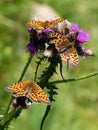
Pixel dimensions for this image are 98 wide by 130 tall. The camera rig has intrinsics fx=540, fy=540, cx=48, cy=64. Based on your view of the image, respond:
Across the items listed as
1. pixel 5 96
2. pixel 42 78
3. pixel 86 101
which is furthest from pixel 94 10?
pixel 42 78

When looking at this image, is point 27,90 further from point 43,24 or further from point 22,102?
point 43,24

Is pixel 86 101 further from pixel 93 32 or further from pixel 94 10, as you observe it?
pixel 94 10

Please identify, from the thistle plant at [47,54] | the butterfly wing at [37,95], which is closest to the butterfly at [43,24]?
the thistle plant at [47,54]

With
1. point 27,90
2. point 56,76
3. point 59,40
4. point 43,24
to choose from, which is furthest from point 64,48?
point 56,76

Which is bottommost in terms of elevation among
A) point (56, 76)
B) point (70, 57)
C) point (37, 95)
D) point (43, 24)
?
point (56, 76)

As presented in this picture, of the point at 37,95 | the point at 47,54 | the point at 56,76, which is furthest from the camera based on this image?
the point at 56,76

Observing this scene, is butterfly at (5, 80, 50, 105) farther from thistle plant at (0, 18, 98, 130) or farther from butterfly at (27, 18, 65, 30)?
butterfly at (27, 18, 65, 30)

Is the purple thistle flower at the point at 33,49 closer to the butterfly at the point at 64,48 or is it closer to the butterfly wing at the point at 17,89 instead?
the butterfly at the point at 64,48

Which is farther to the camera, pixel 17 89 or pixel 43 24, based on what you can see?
pixel 43 24
